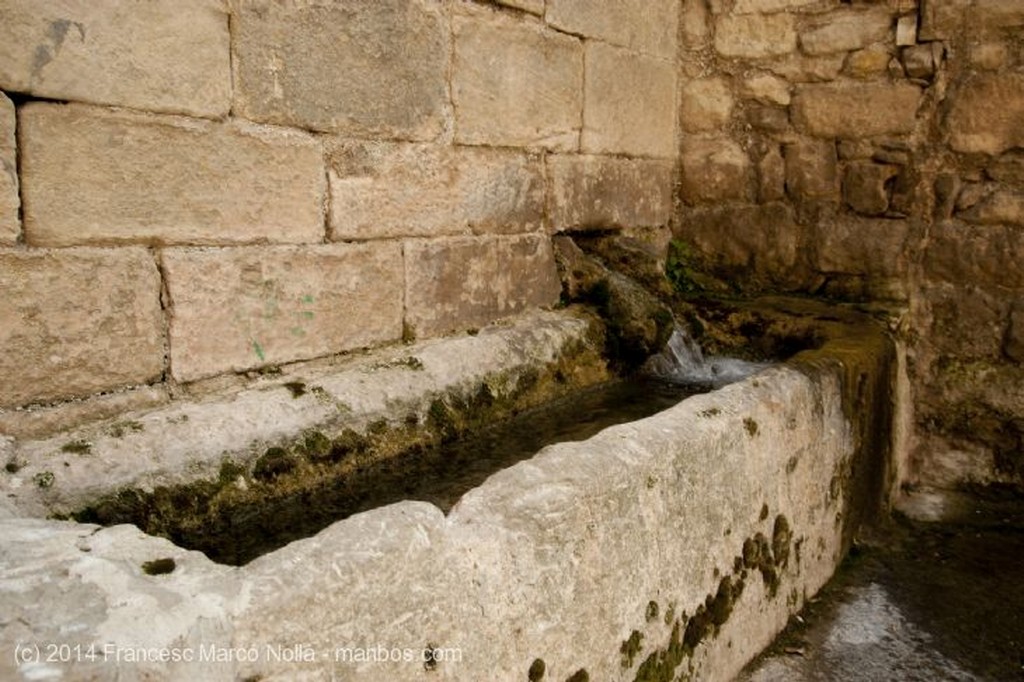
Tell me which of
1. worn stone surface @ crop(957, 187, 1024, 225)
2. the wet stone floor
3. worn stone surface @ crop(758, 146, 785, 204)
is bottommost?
the wet stone floor

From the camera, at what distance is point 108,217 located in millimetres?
1775

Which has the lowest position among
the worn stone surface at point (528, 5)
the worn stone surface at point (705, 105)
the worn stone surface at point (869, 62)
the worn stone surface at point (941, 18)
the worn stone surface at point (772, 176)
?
the worn stone surface at point (772, 176)

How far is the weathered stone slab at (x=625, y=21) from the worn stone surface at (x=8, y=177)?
191 centimetres

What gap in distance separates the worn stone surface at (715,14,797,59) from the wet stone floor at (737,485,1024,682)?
83.7 inches

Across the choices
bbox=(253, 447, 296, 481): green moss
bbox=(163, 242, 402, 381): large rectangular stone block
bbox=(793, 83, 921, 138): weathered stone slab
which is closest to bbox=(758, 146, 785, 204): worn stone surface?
bbox=(793, 83, 921, 138): weathered stone slab

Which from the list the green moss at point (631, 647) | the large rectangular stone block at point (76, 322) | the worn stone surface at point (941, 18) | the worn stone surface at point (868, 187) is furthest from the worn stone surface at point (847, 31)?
the large rectangular stone block at point (76, 322)

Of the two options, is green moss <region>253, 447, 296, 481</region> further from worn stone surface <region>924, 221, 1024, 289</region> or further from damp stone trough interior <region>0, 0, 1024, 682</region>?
worn stone surface <region>924, 221, 1024, 289</region>

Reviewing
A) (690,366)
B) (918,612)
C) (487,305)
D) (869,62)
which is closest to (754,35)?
(869,62)

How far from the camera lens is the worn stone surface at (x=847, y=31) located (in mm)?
3400

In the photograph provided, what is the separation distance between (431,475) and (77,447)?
0.84 m

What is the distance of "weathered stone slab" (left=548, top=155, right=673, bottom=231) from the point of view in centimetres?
316

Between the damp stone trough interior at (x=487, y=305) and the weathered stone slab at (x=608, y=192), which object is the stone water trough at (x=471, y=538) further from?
the weathered stone slab at (x=608, y=192)

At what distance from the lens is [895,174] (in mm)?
3455

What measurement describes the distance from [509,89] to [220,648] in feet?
7.30
